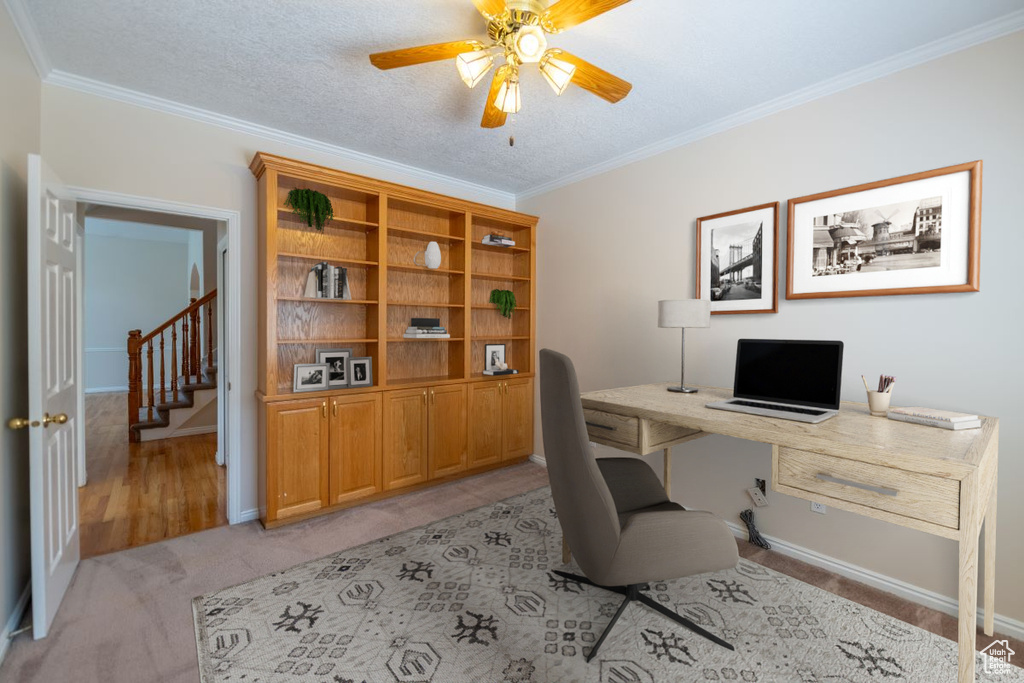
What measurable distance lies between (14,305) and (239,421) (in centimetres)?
125

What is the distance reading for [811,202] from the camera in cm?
239

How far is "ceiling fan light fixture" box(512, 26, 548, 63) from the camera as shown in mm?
1543

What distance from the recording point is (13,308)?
192 centimetres

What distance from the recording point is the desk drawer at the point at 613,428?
2067mm

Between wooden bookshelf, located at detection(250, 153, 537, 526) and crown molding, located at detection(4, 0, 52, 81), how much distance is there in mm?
978

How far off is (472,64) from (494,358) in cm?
271

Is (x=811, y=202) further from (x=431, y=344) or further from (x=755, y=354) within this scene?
(x=431, y=344)

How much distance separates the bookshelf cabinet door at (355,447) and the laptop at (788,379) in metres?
2.29

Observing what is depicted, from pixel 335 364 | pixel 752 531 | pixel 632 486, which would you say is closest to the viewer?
pixel 632 486

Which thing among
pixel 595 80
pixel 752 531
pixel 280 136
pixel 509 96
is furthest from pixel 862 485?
pixel 280 136

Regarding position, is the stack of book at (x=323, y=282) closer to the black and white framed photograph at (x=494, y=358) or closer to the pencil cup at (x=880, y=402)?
the black and white framed photograph at (x=494, y=358)

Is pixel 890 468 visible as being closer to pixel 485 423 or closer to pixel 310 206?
pixel 485 423

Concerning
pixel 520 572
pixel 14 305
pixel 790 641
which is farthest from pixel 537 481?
pixel 14 305

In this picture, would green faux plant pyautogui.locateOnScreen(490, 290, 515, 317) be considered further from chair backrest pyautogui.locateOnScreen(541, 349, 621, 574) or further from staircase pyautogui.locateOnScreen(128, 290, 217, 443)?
staircase pyautogui.locateOnScreen(128, 290, 217, 443)
